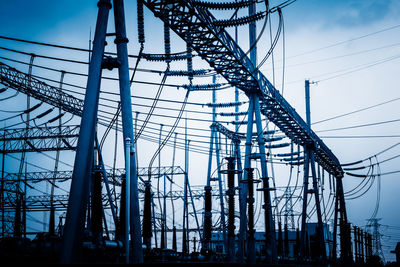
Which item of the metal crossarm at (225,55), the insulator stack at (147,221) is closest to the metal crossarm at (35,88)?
the insulator stack at (147,221)

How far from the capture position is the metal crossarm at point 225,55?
433 inches

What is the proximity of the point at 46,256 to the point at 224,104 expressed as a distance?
17.2 m

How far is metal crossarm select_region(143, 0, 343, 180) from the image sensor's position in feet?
36.1

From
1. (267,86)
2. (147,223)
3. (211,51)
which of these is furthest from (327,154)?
(211,51)

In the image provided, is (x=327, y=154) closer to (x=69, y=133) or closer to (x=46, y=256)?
(x=69, y=133)

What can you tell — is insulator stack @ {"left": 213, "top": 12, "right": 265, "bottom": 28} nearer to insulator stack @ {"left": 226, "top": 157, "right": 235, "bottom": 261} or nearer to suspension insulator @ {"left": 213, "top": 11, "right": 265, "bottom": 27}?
suspension insulator @ {"left": 213, "top": 11, "right": 265, "bottom": 27}

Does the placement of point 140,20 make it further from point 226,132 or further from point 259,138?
point 226,132

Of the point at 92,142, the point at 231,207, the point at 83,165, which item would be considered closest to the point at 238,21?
the point at 92,142

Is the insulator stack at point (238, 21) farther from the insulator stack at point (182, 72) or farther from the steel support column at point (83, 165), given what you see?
the steel support column at point (83, 165)

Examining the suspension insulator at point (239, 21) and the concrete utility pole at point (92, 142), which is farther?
the suspension insulator at point (239, 21)

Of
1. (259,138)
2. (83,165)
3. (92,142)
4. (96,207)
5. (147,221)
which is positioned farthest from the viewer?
(147,221)

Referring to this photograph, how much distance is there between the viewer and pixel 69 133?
26.2m

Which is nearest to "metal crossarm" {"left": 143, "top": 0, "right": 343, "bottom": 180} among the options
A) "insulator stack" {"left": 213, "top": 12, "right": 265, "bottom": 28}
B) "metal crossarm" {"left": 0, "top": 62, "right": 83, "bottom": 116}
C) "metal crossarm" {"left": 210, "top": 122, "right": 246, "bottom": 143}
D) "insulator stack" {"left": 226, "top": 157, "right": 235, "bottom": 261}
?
"insulator stack" {"left": 213, "top": 12, "right": 265, "bottom": 28}

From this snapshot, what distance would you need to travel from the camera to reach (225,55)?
43.5 feet
